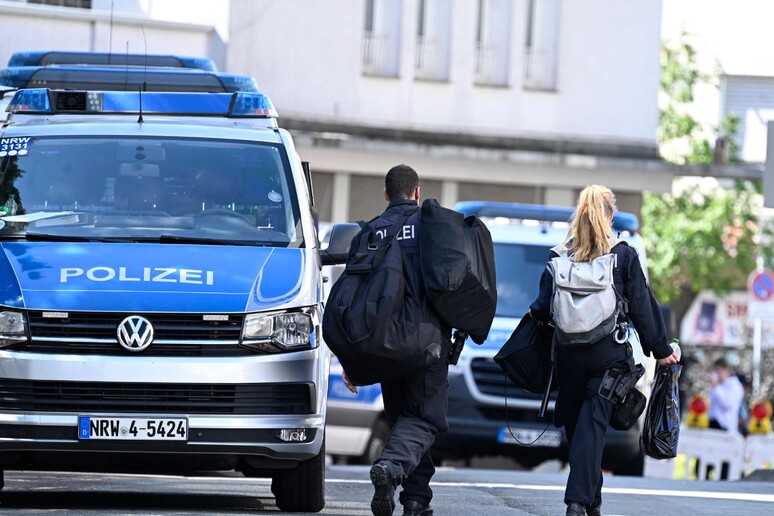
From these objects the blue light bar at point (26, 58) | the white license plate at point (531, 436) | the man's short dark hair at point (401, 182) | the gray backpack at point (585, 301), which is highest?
the blue light bar at point (26, 58)

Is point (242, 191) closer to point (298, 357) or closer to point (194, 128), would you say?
point (194, 128)

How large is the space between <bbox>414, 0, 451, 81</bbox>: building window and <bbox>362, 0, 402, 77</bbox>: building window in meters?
0.41

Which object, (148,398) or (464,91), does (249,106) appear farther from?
(464,91)

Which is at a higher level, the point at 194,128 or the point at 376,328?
the point at 194,128

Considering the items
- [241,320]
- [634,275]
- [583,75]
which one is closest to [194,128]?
[241,320]

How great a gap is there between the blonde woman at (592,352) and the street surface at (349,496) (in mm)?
1351

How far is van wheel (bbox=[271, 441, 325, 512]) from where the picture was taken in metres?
9.78

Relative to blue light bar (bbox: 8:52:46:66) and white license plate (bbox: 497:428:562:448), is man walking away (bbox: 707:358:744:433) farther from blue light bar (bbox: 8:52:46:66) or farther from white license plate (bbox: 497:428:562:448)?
blue light bar (bbox: 8:52:46:66)

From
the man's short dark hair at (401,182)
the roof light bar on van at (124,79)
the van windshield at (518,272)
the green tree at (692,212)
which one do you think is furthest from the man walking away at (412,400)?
the green tree at (692,212)

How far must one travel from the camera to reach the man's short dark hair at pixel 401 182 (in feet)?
30.2

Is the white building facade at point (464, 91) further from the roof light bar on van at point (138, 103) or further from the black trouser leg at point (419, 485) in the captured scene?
the black trouser leg at point (419, 485)

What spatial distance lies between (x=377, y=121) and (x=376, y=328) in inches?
797

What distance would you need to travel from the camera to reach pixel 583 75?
30.5 metres

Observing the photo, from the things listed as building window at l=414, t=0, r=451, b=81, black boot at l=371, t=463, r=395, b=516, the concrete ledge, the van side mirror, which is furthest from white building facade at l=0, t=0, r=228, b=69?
black boot at l=371, t=463, r=395, b=516
